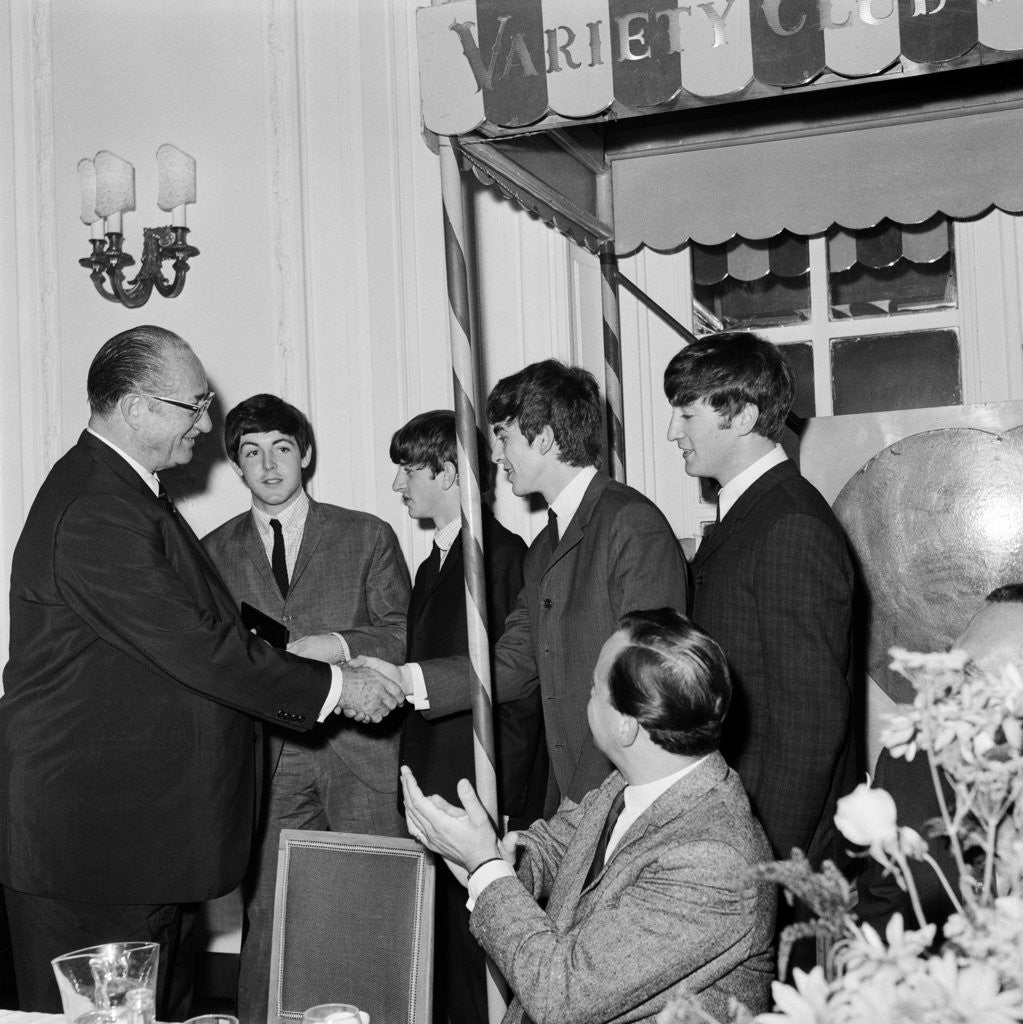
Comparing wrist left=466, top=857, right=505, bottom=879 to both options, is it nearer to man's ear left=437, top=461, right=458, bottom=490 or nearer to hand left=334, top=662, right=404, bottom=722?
hand left=334, top=662, right=404, bottom=722

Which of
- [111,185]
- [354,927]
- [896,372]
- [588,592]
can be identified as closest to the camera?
[354,927]

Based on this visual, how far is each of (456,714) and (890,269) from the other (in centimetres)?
184

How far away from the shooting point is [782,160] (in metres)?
3.46

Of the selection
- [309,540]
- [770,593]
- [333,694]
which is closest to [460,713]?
[333,694]

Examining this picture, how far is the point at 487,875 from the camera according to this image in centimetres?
174

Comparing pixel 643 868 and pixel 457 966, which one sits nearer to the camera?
pixel 643 868

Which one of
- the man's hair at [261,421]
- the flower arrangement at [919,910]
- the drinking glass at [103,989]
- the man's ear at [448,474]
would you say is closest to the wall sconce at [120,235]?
the man's hair at [261,421]

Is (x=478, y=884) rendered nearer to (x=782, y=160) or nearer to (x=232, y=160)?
(x=782, y=160)

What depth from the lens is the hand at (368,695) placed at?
9.56 ft

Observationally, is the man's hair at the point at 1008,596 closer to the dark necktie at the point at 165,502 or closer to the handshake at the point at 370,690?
the handshake at the point at 370,690

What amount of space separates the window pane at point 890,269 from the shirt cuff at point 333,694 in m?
1.87

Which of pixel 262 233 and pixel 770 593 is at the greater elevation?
pixel 262 233

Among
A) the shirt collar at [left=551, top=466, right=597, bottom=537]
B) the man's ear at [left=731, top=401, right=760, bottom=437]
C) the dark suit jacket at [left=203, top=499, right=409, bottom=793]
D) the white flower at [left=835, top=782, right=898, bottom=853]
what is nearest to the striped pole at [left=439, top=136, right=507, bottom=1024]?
the shirt collar at [left=551, top=466, right=597, bottom=537]

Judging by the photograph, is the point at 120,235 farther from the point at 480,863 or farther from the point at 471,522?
the point at 480,863
